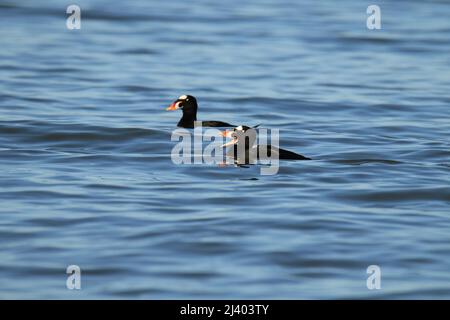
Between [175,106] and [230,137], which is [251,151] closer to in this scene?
[230,137]

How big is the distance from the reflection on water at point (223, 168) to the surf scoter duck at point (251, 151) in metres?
0.40

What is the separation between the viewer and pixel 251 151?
15.3 meters

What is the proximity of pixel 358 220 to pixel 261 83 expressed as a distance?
12253 mm

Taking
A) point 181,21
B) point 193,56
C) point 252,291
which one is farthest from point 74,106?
point 181,21

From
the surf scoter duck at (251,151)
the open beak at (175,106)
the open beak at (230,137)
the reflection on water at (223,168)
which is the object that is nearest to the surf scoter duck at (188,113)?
the open beak at (175,106)

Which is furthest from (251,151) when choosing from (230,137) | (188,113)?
(188,113)

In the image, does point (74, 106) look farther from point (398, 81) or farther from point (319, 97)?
point (398, 81)

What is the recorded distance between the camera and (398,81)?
80.9 ft

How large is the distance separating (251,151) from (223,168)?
591 millimetres

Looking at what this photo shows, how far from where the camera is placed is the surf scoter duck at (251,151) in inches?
596

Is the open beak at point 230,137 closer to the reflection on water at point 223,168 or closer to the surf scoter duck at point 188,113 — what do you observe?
the reflection on water at point 223,168

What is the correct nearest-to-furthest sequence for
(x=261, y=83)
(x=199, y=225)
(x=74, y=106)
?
1. (x=199, y=225)
2. (x=74, y=106)
3. (x=261, y=83)

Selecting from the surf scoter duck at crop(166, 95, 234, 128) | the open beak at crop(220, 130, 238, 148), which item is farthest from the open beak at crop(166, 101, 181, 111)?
the open beak at crop(220, 130, 238, 148)

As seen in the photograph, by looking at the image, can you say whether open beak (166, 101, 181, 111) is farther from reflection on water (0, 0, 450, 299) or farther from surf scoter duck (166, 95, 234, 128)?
reflection on water (0, 0, 450, 299)
